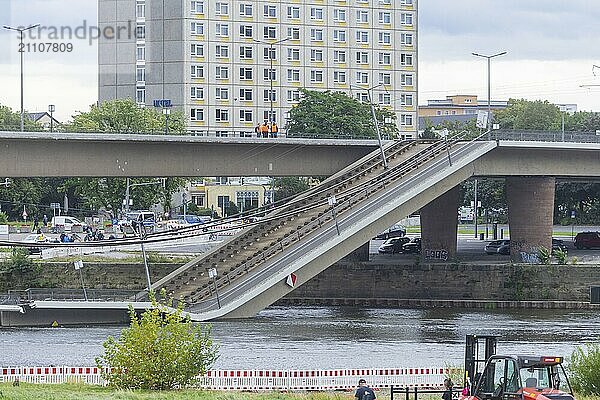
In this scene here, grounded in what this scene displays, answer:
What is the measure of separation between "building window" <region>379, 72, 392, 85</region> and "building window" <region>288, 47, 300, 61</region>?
10.9m

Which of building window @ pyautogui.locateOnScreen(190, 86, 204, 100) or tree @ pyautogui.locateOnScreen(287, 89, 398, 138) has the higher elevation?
building window @ pyautogui.locateOnScreen(190, 86, 204, 100)

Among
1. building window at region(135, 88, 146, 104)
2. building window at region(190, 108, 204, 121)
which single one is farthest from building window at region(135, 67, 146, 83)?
building window at region(190, 108, 204, 121)

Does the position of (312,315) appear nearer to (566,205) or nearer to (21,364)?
(21,364)

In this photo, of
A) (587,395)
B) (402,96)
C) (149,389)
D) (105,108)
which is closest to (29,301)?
(149,389)

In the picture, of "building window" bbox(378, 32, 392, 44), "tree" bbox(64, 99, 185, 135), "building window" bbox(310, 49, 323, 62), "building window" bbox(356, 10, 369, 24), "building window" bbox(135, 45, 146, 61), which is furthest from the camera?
"building window" bbox(378, 32, 392, 44)

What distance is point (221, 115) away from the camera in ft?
482

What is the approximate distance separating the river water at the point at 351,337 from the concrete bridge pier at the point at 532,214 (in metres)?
10.3

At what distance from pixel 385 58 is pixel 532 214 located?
6950cm

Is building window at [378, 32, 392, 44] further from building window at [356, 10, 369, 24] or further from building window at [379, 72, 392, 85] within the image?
building window at [379, 72, 392, 85]

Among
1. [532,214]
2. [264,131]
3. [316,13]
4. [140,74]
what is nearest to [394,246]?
[532,214]

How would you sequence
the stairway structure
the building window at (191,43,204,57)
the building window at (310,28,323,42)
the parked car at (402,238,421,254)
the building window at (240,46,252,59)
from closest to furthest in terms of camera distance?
the stairway structure → the parked car at (402,238,421,254) → the building window at (191,43,204,57) → the building window at (240,46,252,59) → the building window at (310,28,323,42)

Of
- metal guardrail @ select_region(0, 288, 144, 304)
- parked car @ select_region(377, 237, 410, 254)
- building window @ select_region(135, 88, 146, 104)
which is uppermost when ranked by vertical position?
building window @ select_region(135, 88, 146, 104)

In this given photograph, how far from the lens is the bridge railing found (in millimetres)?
78625

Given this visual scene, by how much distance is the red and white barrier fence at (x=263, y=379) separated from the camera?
41.3 meters
